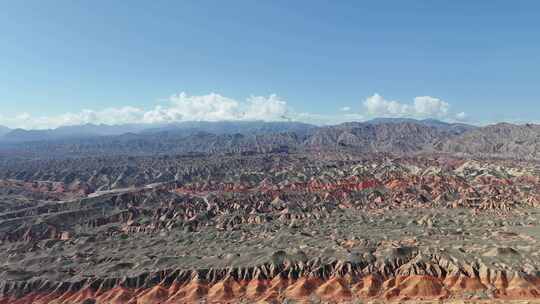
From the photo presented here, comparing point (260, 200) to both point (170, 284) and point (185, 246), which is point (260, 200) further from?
point (170, 284)

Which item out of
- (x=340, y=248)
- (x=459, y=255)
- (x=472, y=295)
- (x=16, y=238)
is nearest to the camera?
(x=472, y=295)

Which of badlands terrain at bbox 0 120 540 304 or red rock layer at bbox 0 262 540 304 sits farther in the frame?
badlands terrain at bbox 0 120 540 304

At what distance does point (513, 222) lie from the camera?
451ft

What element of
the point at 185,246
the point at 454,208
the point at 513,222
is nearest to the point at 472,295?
the point at 513,222

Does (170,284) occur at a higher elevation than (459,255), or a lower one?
lower

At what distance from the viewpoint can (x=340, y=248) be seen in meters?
109

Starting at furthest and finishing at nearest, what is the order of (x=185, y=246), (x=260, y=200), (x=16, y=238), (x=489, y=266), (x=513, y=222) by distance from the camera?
(x=260, y=200)
(x=16, y=238)
(x=513, y=222)
(x=185, y=246)
(x=489, y=266)

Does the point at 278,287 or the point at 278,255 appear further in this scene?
the point at 278,255

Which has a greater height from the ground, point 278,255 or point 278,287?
point 278,255

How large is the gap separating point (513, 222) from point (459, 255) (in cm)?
5545

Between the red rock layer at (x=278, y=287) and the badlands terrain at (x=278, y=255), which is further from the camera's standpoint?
the badlands terrain at (x=278, y=255)

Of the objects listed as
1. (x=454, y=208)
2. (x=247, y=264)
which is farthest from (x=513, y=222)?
(x=247, y=264)

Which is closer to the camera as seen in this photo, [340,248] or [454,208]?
[340,248]

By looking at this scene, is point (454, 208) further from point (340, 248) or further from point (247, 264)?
point (247, 264)
